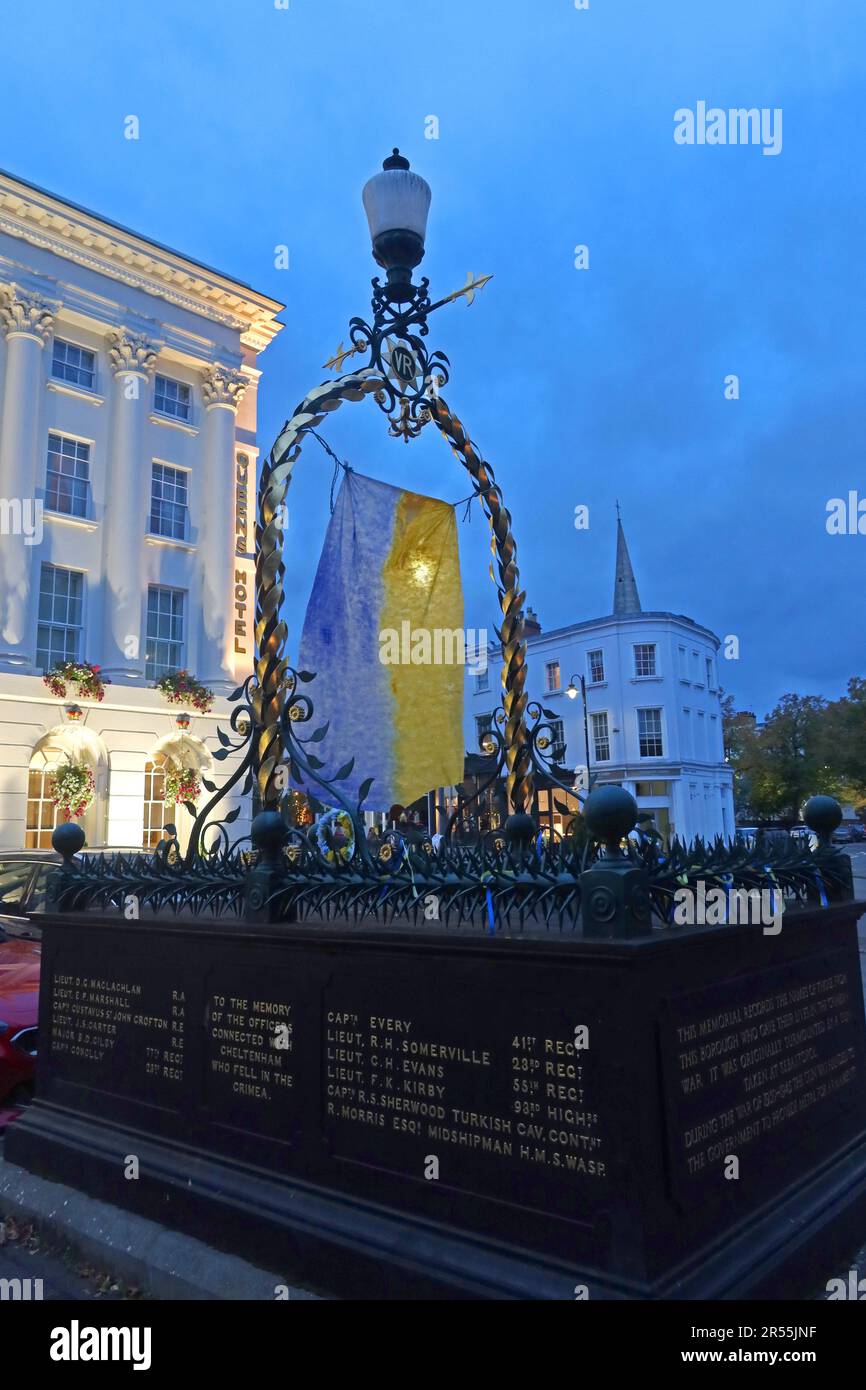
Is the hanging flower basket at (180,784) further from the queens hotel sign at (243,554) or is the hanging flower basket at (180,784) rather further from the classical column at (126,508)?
the queens hotel sign at (243,554)

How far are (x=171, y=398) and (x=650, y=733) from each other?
28097 millimetres

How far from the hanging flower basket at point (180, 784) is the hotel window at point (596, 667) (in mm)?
26706

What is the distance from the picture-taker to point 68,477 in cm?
2186

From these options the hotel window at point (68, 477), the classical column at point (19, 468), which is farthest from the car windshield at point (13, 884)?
the hotel window at point (68, 477)

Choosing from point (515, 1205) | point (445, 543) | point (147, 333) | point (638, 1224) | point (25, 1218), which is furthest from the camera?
point (147, 333)

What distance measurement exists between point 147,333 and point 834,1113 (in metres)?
24.2

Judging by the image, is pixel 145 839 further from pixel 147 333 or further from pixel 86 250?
pixel 86 250

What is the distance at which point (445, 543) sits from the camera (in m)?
5.88

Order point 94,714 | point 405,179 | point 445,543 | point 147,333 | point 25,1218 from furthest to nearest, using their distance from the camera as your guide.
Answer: point 147,333, point 94,714, point 445,543, point 405,179, point 25,1218

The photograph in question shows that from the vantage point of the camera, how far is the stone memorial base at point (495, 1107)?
2.86 m

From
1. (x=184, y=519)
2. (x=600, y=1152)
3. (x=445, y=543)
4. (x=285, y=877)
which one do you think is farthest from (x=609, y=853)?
(x=184, y=519)

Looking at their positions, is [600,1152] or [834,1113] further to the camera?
[834,1113]

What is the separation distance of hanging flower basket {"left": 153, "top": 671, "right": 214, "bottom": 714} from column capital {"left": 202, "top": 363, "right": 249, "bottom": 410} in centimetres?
775

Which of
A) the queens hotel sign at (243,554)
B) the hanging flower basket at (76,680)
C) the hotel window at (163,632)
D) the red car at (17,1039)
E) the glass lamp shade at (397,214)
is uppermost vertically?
the queens hotel sign at (243,554)
